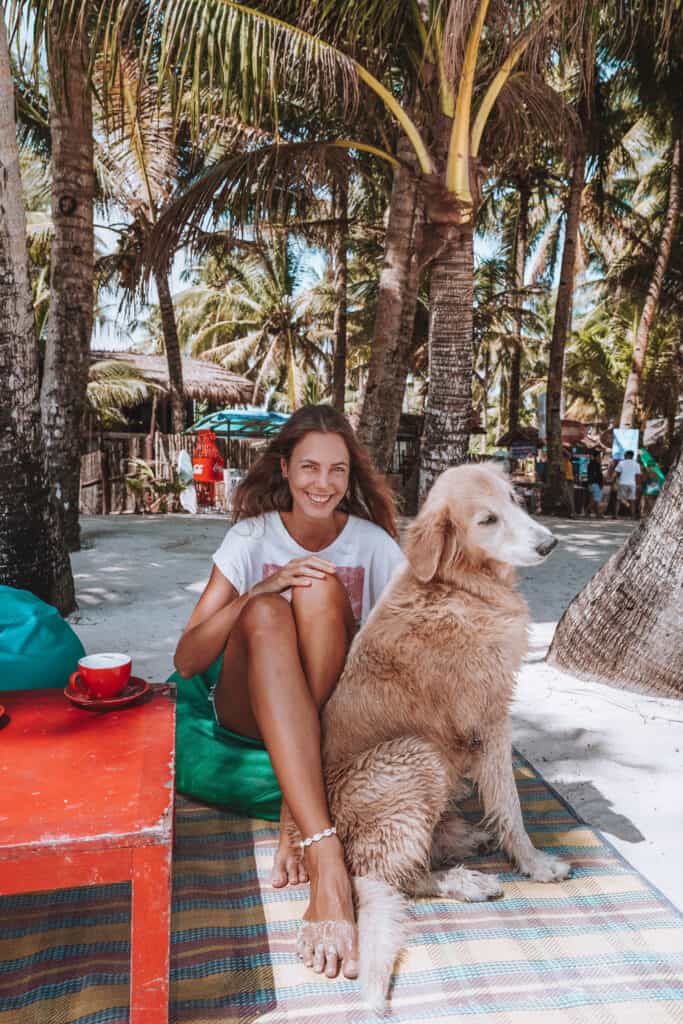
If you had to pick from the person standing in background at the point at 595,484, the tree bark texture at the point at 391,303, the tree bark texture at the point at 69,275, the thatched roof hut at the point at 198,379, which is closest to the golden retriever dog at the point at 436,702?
the tree bark texture at the point at 69,275

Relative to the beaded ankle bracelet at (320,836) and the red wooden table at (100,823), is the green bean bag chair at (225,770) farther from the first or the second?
the red wooden table at (100,823)

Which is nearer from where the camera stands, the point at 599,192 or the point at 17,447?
the point at 17,447

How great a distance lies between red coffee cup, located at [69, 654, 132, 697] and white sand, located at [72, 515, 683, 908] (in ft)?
6.12

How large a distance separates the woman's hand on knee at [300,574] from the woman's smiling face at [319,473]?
403 mm

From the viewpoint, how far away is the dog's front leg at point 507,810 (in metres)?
2.15

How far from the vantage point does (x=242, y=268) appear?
27.9 m

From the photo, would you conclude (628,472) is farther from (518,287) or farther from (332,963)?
(332,963)

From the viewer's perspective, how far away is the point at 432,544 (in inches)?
84.0

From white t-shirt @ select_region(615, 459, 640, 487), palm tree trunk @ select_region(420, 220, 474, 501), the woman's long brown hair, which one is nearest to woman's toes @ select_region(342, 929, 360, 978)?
the woman's long brown hair

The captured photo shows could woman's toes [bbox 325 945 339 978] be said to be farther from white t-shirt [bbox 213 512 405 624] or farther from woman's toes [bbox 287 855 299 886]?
white t-shirt [bbox 213 512 405 624]

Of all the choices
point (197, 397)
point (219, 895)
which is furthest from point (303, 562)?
point (197, 397)

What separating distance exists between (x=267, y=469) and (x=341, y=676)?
1.00 m

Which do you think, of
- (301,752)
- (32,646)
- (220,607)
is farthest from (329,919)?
(32,646)

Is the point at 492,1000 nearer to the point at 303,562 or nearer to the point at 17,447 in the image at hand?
the point at 303,562
